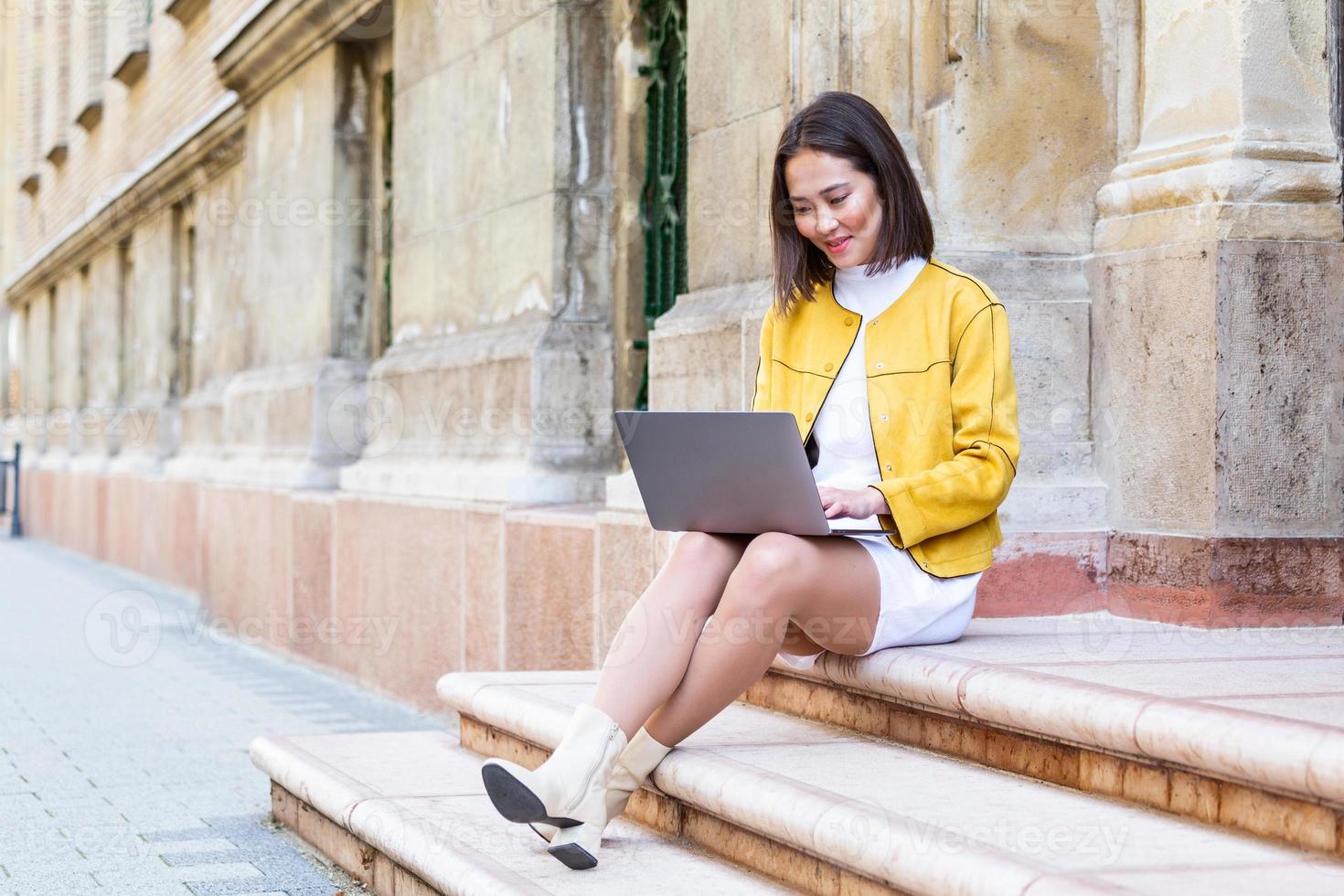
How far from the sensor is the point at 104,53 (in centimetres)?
2083

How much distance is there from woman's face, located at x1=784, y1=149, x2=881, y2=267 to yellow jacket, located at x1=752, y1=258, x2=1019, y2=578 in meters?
0.16

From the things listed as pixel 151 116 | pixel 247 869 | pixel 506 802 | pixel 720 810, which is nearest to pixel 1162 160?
pixel 720 810

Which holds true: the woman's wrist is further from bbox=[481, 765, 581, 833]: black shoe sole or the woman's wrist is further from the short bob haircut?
bbox=[481, 765, 581, 833]: black shoe sole

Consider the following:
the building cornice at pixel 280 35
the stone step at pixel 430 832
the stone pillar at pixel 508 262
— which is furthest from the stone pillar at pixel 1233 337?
the building cornice at pixel 280 35

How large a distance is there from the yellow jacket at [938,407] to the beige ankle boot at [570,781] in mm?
797

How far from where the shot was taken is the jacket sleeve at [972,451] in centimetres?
375

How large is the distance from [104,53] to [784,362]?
18.6 m

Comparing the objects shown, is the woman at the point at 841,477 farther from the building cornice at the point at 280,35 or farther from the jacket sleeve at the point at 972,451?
the building cornice at the point at 280,35

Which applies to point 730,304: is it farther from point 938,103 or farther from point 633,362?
point 633,362

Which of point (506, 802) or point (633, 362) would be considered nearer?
point (506, 802)

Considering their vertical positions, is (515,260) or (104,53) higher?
(104,53)

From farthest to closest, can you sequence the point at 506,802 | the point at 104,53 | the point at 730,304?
the point at 104,53 → the point at 730,304 → the point at 506,802

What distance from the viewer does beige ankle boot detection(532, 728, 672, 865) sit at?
11.4 ft

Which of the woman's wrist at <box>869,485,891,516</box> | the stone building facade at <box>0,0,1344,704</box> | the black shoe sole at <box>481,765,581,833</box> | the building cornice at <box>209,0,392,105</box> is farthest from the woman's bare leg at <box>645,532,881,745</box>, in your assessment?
the building cornice at <box>209,0,392,105</box>
